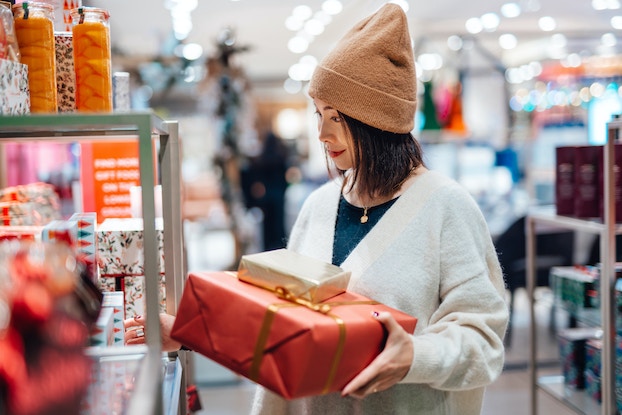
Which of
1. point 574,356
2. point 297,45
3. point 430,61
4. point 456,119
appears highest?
point 297,45

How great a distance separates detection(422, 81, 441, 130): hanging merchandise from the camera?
704 cm

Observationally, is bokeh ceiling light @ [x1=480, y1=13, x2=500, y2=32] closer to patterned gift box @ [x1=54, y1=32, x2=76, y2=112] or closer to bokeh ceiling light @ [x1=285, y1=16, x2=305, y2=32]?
bokeh ceiling light @ [x1=285, y1=16, x2=305, y2=32]

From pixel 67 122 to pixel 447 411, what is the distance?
3.72ft

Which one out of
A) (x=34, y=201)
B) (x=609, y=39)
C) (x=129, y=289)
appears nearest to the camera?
(x=129, y=289)

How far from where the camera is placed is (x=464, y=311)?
1.55 metres

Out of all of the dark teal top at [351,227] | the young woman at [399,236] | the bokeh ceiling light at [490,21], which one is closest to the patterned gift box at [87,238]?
the young woman at [399,236]

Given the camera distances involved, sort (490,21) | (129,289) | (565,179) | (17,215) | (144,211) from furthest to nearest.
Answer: (490,21) → (565,179) → (17,215) → (129,289) → (144,211)

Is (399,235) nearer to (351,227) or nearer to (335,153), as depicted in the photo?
(351,227)

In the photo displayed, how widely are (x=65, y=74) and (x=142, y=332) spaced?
64 cm

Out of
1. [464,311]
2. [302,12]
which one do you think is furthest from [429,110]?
[464,311]

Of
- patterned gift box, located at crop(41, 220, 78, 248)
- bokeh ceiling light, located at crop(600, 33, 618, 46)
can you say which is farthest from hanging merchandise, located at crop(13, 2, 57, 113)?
bokeh ceiling light, located at crop(600, 33, 618, 46)

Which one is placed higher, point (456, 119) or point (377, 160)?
point (456, 119)

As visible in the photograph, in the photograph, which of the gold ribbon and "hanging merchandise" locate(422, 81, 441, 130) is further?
"hanging merchandise" locate(422, 81, 441, 130)

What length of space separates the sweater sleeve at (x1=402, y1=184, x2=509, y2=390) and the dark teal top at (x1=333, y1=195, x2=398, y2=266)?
186mm
